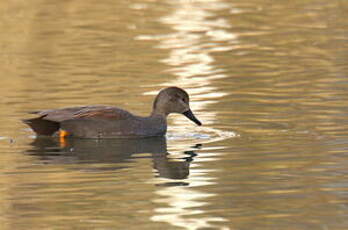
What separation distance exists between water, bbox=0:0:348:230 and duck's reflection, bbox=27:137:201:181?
22 mm

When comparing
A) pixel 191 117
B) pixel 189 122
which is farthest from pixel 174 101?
pixel 189 122

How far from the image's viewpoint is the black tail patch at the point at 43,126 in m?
13.4

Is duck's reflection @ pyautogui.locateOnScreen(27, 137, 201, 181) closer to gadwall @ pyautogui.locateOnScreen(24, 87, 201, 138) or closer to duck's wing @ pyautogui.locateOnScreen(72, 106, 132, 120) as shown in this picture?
gadwall @ pyautogui.locateOnScreen(24, 87, 201, 138)

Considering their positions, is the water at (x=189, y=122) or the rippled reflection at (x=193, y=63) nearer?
the rippled reflection at (x=193, y=63)

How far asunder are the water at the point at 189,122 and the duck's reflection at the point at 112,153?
2 cm

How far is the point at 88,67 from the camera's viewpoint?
64.3 ft

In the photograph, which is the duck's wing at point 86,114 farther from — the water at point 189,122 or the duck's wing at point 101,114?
the water at point 189,122

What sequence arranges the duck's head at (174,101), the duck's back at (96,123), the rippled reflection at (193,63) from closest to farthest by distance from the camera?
the rippled reflection at (193,63) < the duck's back at (96,123) < the duck's head at (174,101)

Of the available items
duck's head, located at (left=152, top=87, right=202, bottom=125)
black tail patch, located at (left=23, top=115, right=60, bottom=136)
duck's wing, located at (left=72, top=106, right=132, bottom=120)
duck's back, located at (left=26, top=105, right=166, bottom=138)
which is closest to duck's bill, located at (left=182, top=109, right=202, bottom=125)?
duck's head, located at (left=152, top=87, right=202, bottom=125)

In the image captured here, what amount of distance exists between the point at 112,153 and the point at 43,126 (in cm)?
136

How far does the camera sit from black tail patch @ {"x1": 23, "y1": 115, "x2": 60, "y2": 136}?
1339 centimetres

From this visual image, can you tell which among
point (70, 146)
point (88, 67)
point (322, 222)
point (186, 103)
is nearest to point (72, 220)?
point (322, 222)

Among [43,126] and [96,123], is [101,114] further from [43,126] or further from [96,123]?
[43,126]

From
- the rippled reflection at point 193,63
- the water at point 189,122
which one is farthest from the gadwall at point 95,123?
the rippled reflection at point 193,63
